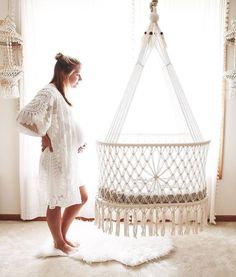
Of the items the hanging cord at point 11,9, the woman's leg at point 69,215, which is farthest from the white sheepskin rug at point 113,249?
the hanging cord at point 11,9

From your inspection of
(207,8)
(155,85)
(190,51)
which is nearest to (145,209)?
(155,85)

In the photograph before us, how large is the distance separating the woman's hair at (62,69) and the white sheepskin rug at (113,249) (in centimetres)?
108

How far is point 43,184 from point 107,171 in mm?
486

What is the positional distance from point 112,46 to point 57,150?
1125mm

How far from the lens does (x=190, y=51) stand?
291 centimetres

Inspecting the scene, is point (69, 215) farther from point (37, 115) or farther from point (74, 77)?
point (74, 77)

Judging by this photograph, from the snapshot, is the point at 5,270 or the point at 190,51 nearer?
the point at 5,270

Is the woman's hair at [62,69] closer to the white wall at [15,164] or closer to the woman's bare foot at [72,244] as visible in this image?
the white wall at [15,164]

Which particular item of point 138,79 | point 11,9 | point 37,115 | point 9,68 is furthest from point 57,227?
point 11,9

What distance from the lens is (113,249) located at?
252cm

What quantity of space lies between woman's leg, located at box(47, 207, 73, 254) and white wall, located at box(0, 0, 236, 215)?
0.85 meters

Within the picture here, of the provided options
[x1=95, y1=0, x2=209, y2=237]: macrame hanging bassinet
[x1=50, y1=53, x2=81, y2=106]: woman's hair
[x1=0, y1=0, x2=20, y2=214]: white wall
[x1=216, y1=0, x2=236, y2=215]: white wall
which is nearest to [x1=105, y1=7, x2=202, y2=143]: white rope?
[x1=95, y1=0, x2=209, y2=237]: macrame hanging bassinet

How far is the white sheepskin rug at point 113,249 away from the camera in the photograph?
2.38 metres

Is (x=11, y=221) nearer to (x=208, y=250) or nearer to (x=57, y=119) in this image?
(x=57, y=119)
